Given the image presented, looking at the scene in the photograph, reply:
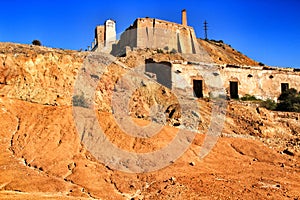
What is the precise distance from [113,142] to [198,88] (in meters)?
11.5

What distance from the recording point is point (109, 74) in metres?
18.1

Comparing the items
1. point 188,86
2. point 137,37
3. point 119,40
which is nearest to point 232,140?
point 188,86

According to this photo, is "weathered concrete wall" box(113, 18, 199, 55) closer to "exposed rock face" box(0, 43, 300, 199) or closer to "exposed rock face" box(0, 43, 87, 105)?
"exposed rock face" box(0, 43, 300, 199)

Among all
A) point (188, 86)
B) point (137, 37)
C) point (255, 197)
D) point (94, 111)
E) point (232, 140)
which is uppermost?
point (137, 37)

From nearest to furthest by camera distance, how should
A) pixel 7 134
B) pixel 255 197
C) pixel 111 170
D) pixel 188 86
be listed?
pixel 255 197
pixel 111 170
pixel 7 134
pixel 188 86

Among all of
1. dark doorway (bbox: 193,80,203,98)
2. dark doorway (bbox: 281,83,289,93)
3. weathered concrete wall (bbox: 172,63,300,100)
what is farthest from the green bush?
dark doorway (bbox: 193,80,203,98)

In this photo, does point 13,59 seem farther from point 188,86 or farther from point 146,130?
point 188,86

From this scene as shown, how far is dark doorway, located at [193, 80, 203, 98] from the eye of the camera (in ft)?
76.4

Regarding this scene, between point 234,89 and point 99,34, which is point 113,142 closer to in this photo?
point 234,89

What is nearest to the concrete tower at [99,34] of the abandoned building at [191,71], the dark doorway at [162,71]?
the abandoned building at [191,71]

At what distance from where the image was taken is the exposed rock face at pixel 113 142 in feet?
34.2

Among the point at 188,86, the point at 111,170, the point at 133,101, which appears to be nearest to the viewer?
the point at 111,170

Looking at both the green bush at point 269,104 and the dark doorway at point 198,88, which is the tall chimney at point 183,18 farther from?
the green bush at point 269,104

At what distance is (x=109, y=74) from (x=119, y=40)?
18.6 m
